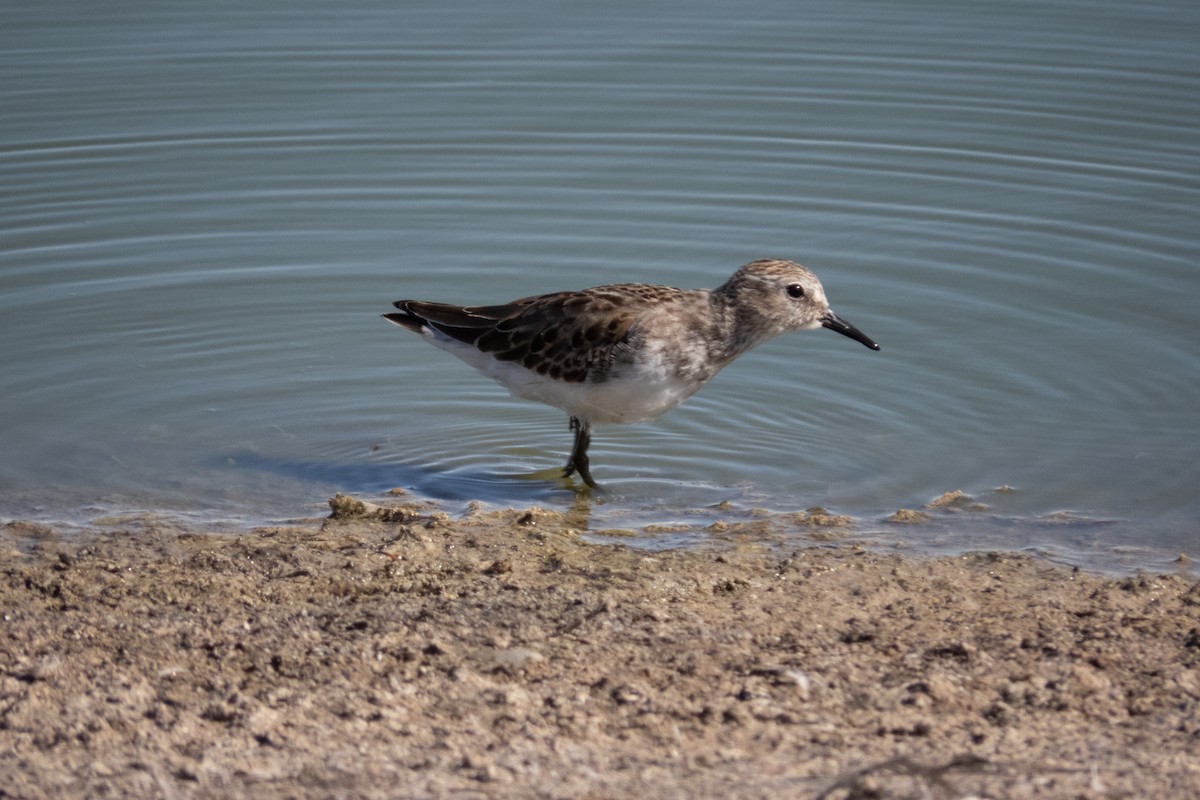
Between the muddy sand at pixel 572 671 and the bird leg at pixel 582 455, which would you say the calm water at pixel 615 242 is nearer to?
the bird leg at pixel 582 455

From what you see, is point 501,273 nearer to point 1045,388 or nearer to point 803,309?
point 803,309

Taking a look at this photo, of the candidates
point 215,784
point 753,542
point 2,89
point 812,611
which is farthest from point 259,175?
point 215,784

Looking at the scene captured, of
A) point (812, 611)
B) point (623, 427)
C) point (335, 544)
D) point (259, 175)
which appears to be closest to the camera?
point (812, 611)

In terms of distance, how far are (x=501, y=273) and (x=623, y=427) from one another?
7.10 feet

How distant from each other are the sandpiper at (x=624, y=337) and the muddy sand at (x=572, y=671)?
1.25m

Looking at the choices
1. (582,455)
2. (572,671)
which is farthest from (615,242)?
(572,671)

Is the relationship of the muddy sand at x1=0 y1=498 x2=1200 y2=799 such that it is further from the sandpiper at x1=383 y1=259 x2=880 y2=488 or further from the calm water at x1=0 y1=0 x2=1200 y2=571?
the sandpiper at x1=383 y1=259 x2=880 y2=488

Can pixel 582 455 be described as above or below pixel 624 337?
below

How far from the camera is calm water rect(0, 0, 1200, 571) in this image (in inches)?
336

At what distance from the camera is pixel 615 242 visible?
11.7m

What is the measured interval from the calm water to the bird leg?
20 cm

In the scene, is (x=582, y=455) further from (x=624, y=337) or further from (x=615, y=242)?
(x=615, y=242)

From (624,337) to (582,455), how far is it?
74 centimetres

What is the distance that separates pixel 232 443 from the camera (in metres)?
8.90
